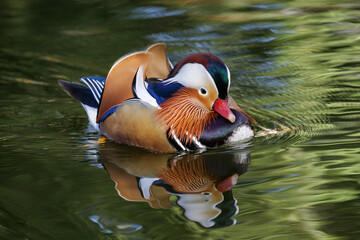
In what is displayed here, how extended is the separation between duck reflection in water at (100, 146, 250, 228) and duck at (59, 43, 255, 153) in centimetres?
18

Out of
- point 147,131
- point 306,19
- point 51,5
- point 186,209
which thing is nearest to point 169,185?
point 186,209

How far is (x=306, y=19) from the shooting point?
360 inches

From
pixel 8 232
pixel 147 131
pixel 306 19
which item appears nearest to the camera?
pixel 8 232

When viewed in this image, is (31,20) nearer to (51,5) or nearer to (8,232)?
(51,5)

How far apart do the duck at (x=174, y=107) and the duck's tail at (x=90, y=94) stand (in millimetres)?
316

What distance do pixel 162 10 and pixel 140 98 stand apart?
424 cm

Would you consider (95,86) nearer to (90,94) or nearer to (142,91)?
(90,94)

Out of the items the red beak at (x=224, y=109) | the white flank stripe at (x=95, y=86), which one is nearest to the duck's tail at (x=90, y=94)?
the white flank stripe at (x=95, y=86)

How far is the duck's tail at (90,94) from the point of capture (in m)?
6.23

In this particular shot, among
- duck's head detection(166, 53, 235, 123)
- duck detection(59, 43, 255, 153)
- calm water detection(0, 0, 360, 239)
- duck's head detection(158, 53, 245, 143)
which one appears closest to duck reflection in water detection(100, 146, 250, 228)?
calm water detection(0, 0, 360, 239)

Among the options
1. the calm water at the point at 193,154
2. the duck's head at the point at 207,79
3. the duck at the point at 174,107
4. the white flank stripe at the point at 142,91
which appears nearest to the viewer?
the calm water at the point at 193,154

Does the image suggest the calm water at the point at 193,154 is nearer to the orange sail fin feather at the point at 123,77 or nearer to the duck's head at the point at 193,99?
the duck's head at the point at 193,99

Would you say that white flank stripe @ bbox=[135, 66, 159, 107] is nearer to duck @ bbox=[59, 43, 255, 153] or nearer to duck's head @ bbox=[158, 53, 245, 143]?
duck @ bbox=[59, 43, 255, 153]

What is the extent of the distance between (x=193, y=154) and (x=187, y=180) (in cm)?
69
